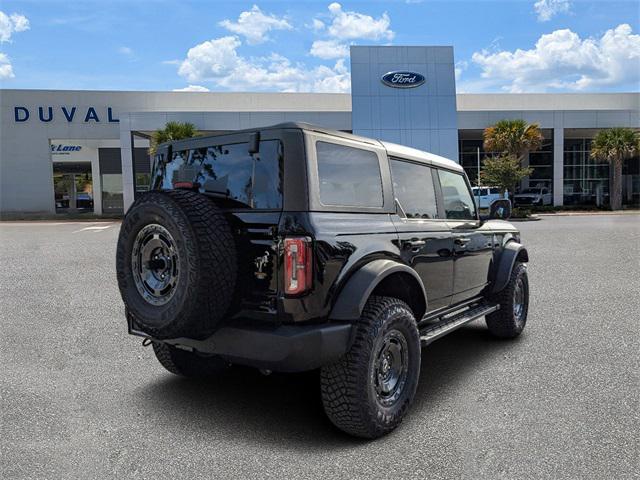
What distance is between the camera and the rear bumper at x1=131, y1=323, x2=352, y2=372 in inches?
118

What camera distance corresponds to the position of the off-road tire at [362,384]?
318 centimetres

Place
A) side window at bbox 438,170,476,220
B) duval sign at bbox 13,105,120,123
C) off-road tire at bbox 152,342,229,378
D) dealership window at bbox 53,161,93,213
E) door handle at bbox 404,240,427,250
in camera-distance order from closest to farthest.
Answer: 1. door handle at bbox 404,240,427,250
2. off-road tire at bbox 152,342,229,378
3. side window at bbox 438,170,476,220
4. duval sign at bbox 13,105,120,123
5. dealership window at bbox 53,161,93,213

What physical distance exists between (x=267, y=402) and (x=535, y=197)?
3602cm

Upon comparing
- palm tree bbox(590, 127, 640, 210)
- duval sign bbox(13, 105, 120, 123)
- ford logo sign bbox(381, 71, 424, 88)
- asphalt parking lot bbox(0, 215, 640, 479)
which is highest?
ford logo sign bbox(381, 71, 424, 88)

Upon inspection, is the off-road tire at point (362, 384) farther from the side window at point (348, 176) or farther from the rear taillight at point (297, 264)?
the side window at point (348, 176)

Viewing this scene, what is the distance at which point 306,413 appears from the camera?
371 cm

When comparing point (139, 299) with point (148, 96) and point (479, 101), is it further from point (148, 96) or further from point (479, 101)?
point (479, 101)

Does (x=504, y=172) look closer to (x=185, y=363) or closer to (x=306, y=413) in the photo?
(x=185, y=363)

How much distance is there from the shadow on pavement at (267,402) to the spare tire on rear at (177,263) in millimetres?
783

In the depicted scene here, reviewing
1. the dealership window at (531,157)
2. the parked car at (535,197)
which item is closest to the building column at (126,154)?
the dealership window at (531,157)

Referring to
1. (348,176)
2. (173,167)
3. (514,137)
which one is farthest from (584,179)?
(173,167)

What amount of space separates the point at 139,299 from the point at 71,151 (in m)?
39.6

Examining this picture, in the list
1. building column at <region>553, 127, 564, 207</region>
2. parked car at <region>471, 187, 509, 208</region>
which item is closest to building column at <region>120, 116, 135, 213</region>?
parked car at <region>471, 187, 509, 208</region>

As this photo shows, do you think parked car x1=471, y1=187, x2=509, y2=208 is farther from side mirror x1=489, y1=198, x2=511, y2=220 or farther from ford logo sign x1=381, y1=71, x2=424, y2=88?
side mirror x1=489, y1=198, x2=511, y2=220
